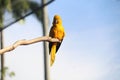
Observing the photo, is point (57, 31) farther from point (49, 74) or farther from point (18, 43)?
point (49, 74)

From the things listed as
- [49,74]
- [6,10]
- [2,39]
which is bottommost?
[49,74]

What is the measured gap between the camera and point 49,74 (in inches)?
586

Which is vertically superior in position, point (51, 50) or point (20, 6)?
point (20, 6)

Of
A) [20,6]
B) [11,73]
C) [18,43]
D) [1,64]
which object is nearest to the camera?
[18,43]

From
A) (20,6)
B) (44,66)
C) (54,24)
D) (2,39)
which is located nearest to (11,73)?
(44,66)

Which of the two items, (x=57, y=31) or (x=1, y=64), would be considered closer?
(x=57, y=31)

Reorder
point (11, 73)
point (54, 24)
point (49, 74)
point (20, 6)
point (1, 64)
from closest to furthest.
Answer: point (54, 24), point (49, 74), point (11, 73), point (1, 64), point (20, 6)

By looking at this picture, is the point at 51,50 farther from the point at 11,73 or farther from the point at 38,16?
the point at 38,16

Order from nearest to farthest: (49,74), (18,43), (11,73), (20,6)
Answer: (18,43) → (49,74) → (11,73) → (20,6)

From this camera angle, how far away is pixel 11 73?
16.2m

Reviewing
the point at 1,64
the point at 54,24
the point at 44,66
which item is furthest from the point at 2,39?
the point at 54,24

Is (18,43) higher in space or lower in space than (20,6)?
lower

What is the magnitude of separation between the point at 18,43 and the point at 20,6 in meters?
16.6

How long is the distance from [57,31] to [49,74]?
11210 millimetres
